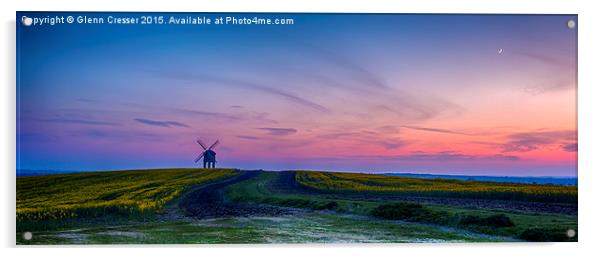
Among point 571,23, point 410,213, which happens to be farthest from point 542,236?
point 571,23

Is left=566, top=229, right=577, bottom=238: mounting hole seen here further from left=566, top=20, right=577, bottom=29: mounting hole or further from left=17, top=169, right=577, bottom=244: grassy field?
left=566, top=20, right=577, bottom=29: mounting hole

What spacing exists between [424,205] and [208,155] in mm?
3889

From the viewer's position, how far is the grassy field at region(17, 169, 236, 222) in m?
10.0

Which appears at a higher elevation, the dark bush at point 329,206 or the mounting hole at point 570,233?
the dark bush at point 329,206

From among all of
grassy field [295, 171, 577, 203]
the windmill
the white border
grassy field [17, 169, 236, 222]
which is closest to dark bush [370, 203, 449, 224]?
grassy field [295, 171, 577, 203]

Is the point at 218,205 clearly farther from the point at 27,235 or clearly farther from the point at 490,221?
the point at 490,221

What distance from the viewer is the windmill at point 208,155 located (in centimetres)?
985

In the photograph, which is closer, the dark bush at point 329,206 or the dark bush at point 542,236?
the dark bush at point 542,236

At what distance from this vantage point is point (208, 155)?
9898mm

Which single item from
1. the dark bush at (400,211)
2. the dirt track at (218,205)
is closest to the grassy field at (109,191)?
the dirt track at (218,205)

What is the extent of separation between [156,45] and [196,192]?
2.65m

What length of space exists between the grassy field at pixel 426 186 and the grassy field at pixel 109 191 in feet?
5.25

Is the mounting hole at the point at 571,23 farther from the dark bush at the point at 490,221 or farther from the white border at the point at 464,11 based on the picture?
the dark bush at the point at 490,221
